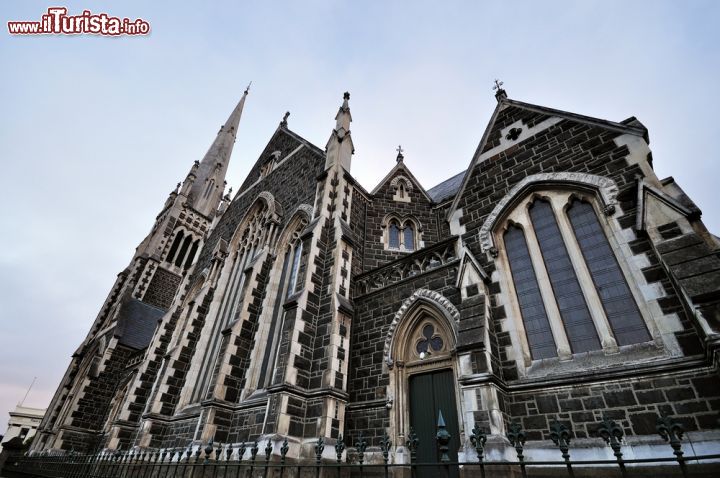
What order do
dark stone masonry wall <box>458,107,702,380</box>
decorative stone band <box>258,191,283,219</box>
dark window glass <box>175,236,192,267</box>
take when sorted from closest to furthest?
dark stone masonry wall <box>458,107,702,380</box>
decorative stone band <box>258,191,283,219</box>
dark window glass <box>175,236,192,267</box>

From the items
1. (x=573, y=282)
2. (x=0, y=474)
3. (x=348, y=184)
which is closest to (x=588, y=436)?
(x=573, y=282)

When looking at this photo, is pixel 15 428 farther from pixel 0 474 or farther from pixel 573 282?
pixel 573 282

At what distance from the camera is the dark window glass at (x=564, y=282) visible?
19.7ft

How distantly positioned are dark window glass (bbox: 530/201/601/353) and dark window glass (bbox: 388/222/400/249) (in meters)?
5.54

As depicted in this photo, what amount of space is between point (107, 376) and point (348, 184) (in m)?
17.8

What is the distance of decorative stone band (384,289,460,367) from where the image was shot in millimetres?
7438

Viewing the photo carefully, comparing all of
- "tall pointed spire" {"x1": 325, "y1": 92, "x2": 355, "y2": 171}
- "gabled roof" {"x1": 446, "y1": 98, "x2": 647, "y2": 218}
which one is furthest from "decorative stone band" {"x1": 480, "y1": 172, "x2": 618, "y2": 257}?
"tall pointed spire" {"x1": 325, "y1": 92, "x2": 355, "y2": 171}

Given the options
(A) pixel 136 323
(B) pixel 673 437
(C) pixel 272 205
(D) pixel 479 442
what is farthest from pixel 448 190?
(A) pixel 136 323

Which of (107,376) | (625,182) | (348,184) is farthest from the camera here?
(107,376)

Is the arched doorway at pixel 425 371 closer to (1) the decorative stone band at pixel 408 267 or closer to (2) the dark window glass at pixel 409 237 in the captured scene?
(1) the decorative stone band at pixel 408 267

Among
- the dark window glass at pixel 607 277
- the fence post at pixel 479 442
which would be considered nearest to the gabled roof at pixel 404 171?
the dark window glass at pixel 607 277

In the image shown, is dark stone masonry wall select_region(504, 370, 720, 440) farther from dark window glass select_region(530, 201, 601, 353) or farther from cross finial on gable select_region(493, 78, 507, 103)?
cross finial on gable select_region(493, 78, 507, 103)

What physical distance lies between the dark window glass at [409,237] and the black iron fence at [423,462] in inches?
271

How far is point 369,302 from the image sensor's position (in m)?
9.41
